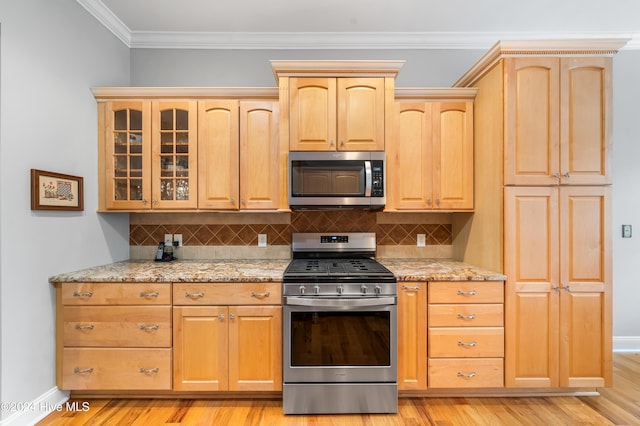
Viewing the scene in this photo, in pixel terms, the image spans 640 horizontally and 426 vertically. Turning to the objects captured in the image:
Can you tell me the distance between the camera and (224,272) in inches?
93.8

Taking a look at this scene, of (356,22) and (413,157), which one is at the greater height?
(356,22)

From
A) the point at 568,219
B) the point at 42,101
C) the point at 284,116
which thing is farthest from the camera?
the point at 284,116

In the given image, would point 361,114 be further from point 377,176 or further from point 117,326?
point 117,326

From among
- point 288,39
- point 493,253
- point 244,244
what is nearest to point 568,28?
point 493,253

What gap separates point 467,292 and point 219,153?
83.1 inches

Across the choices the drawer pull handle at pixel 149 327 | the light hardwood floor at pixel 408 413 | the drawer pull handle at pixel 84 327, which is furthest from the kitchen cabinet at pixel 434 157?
the drawer pull handle at pixel 84 327

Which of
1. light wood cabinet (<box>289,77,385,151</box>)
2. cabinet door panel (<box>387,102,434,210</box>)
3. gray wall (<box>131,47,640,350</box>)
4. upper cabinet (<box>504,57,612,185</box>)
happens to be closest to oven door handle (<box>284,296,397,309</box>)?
cabinet door panel (<box>387,102,434,210</box>)

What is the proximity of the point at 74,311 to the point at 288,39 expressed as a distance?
273 cm

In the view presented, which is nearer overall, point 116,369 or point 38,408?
point 38,408

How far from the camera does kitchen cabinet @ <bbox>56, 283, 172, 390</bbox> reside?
225cm

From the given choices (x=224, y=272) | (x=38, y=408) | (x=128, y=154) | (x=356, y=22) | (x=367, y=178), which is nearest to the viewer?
(x=38, y=408)

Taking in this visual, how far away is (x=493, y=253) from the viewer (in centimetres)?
243

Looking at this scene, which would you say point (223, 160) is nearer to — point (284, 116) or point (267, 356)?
point (284, 116)

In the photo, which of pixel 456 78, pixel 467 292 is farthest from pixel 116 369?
pixel 456 78
